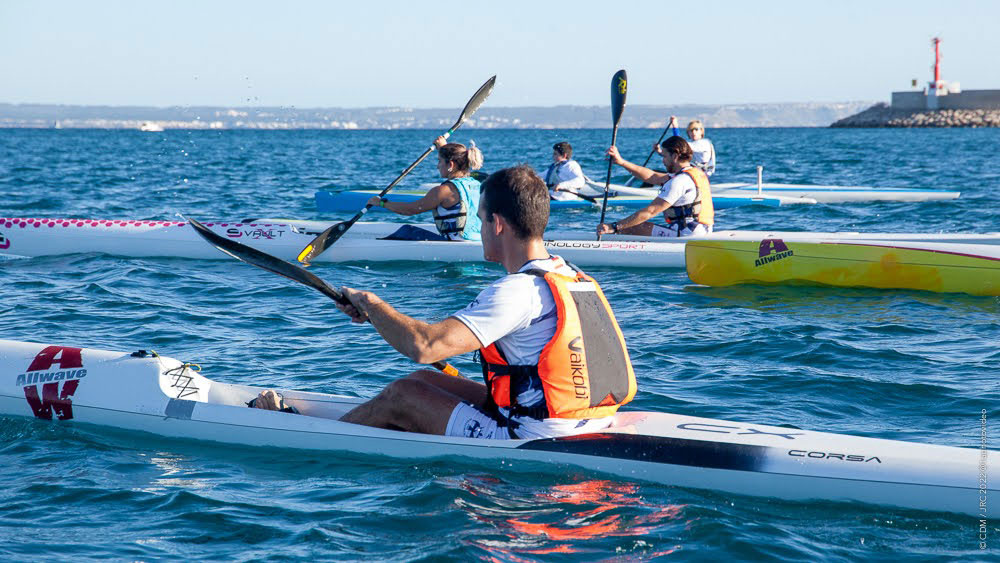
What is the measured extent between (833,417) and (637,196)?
11.4 meters

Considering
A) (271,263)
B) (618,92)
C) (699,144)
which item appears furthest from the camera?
(699,144)

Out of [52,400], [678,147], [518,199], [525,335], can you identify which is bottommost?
[52,400]

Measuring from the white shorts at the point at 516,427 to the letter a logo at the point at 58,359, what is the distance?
2182mm

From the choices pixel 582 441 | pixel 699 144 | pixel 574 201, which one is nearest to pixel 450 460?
pixel 582 441

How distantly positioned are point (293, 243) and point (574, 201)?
5.72 meters

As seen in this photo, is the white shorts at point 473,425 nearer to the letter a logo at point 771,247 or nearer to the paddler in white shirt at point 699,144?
the letter a logo at point 771,247

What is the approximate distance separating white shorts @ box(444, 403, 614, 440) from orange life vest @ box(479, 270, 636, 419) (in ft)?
0.15

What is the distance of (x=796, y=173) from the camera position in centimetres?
2741

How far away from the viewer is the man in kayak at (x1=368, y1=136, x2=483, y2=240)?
30.7ft

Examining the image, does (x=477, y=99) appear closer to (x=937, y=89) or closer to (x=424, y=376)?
(x=424, y=376)

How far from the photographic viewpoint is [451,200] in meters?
9.90

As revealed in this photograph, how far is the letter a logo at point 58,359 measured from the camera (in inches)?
203

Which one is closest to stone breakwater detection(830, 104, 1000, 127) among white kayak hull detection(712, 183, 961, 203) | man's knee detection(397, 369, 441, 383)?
white kayak hull detection(712, 183, 961, 203)

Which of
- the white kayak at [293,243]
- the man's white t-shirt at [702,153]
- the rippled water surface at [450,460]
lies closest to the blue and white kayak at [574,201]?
the man's white t-shirt at [702,153]
